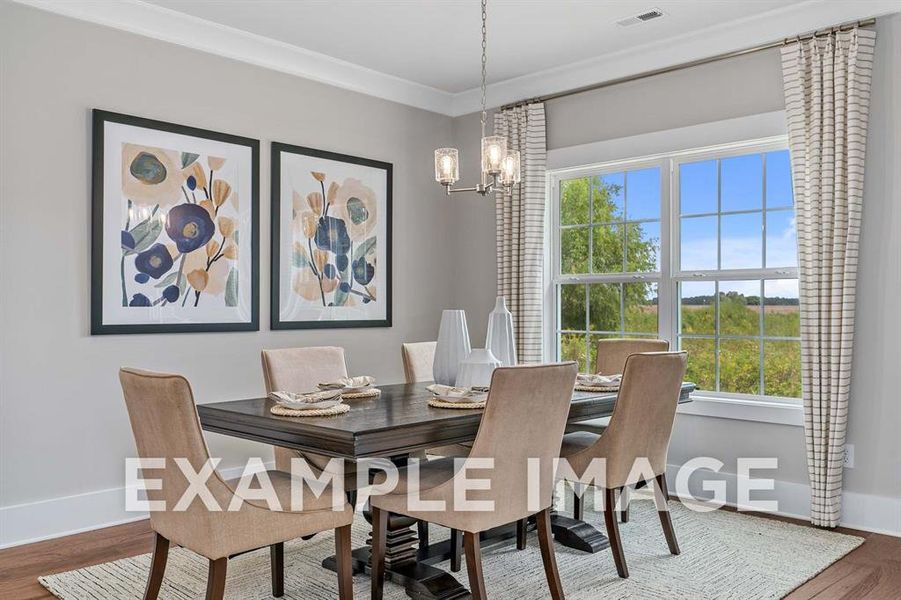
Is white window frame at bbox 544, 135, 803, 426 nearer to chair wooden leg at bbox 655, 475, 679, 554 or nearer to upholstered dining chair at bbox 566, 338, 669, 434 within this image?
upholstered dining chair at bbox 566, 338, 669, 434

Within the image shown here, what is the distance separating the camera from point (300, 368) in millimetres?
3600

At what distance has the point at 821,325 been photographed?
3.79 meters

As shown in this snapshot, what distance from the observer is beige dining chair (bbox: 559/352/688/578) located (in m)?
3.06

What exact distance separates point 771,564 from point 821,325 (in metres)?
1.27

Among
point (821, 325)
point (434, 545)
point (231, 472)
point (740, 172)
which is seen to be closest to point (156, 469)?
point (434, 545)

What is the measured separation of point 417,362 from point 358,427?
67.6 inches

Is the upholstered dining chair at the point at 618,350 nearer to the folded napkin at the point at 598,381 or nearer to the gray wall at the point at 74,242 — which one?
the folded napkin at the point at 598,381

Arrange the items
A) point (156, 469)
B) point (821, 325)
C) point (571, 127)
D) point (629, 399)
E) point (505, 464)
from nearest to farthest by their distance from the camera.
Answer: point (156, 469), point (505, 464), point (629, 399), point (821, 325), point (571, 127)

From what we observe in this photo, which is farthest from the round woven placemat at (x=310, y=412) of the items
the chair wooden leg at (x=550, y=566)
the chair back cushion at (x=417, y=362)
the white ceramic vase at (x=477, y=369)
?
the chair back cushion at (x=417, y=362)

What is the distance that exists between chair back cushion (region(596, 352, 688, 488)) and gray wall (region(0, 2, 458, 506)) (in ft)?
7.88

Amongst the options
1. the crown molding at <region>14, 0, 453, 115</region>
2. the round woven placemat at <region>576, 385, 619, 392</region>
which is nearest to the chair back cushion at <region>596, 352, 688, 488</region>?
the round woven placemat at <region>576, 385, 619, 392</region>

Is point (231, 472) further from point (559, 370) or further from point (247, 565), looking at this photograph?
point (559, 370)

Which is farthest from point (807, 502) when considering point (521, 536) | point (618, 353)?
point (521, 536)

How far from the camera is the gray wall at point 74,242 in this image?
3562 mm
